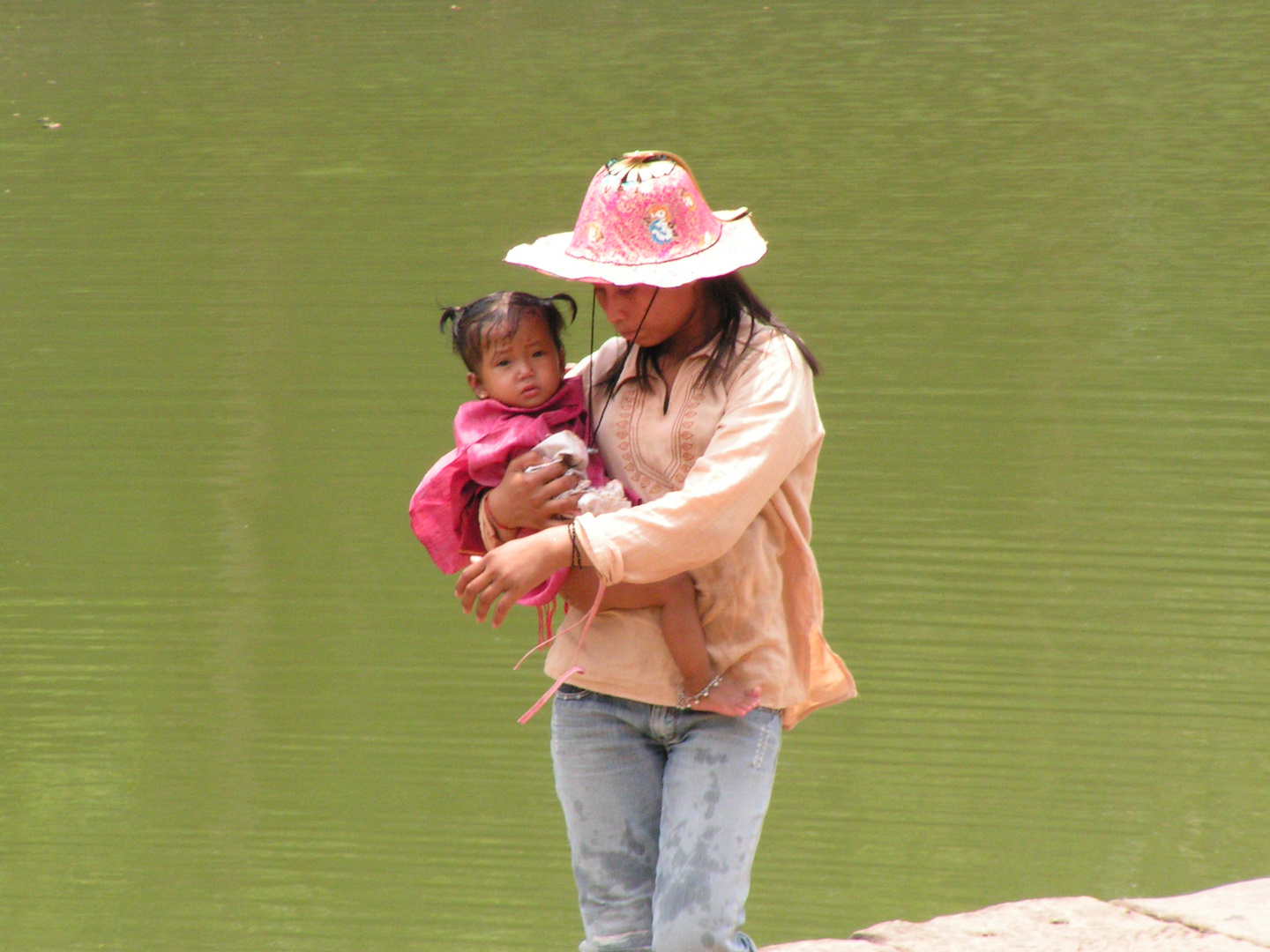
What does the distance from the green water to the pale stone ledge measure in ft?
1.56

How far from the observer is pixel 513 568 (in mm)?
1702

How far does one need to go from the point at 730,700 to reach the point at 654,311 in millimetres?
420

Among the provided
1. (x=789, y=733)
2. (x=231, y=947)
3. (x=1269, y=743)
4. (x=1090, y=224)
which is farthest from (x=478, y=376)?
(x=1090, y=224)

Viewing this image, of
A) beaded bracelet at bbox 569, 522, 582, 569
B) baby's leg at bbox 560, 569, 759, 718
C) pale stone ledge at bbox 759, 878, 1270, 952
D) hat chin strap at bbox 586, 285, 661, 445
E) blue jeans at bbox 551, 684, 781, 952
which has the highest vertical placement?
hat chin strap at bbox 586, 285, 661, 445

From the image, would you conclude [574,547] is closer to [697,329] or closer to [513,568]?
[513,568]

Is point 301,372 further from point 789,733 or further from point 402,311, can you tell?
point 789,733

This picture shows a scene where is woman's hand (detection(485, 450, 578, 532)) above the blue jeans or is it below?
above

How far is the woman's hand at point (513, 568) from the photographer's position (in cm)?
170

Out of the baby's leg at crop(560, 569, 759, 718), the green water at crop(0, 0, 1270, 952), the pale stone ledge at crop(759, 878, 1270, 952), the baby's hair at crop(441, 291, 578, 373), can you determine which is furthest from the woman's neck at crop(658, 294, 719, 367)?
the green water at crop(0, 0, 1270, 952)

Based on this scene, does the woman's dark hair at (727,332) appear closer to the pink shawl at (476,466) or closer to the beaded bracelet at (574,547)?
the pink shawl at (476,466)

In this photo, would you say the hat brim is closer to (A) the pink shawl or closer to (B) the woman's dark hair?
(B) the woman's dark hair

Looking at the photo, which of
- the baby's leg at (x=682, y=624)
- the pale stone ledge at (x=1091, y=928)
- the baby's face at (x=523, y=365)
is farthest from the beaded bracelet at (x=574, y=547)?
the pale stone ledge at (x=1091, y=928)

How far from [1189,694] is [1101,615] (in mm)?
370

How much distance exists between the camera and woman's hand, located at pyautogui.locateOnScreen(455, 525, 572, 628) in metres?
1.70
